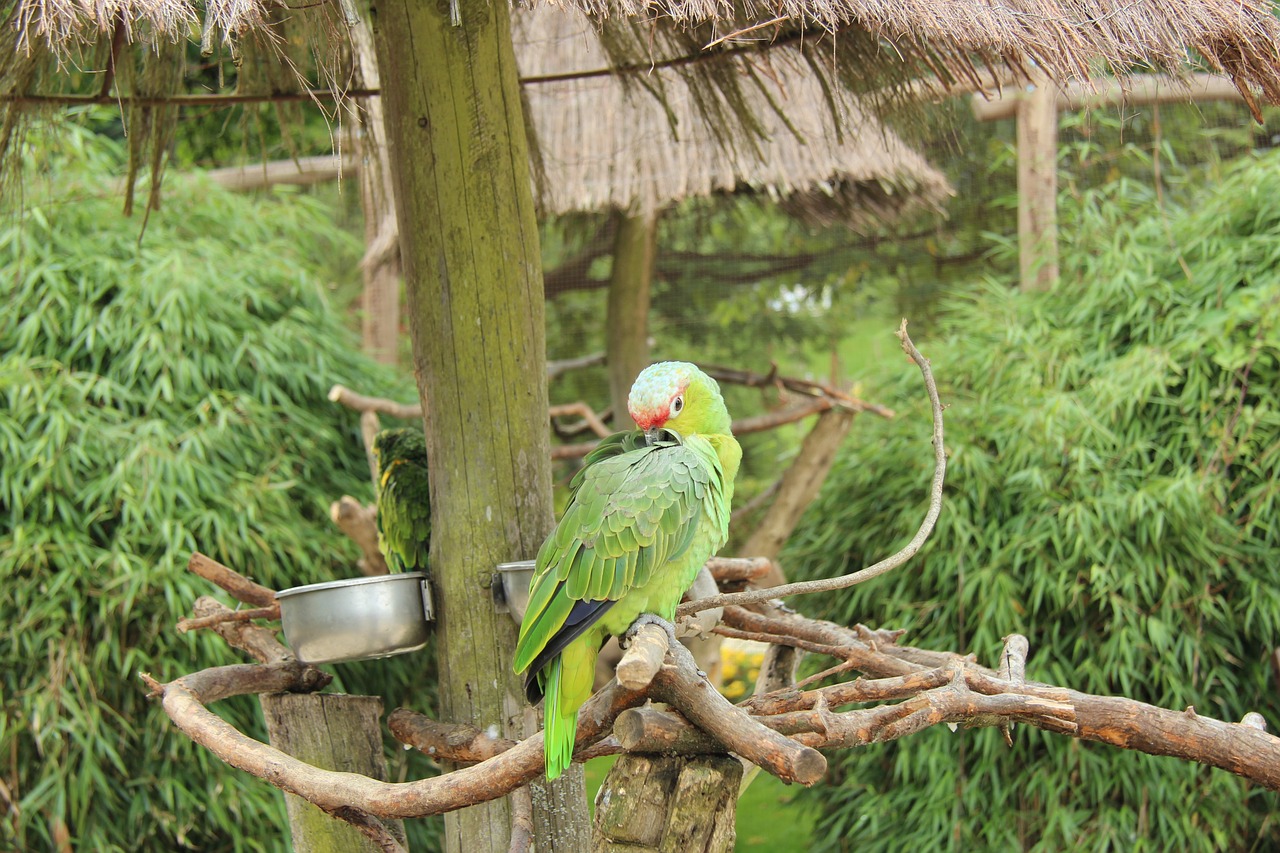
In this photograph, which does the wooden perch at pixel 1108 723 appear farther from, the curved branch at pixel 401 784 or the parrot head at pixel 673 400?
the parrot head at pixel 673 400

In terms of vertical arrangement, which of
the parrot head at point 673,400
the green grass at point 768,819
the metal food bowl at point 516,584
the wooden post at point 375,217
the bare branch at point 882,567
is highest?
the wooden post at point 375,217

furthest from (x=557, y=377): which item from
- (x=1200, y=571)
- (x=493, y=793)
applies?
(x=493, y=793)

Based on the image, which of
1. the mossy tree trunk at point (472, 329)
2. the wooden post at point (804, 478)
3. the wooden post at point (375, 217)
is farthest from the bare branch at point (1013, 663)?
the wooden post at point (804, 478)

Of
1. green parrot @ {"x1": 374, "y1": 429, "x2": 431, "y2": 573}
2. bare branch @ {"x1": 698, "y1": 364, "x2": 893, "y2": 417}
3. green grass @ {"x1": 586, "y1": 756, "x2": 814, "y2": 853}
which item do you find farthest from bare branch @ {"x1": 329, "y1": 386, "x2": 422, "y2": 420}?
green grass @ {"x1": 586, "y1": 756, "x2": 814, "y2": 853}

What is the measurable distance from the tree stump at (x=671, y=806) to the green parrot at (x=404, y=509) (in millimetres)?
789

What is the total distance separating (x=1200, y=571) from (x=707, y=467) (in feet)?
6.29

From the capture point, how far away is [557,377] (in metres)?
4.63

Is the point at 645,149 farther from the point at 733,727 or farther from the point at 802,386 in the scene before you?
the point at 733,727

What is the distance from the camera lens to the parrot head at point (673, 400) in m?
1.64

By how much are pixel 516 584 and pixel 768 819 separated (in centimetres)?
270

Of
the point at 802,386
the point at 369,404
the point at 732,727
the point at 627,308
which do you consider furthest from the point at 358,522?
the point at 732,727

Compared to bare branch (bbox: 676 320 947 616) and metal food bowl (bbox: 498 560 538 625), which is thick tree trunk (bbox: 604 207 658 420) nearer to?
metal food bowl (bbox: 498 560 538 625)

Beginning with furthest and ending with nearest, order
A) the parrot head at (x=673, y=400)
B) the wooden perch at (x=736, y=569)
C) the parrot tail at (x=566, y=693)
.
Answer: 1. the wooden perch at (x=736, y=569)
2. the parrot head at (x=673, y=400)
3. the parrot tail at (x=566, y=693)

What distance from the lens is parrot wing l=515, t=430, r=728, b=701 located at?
1.51 m
